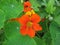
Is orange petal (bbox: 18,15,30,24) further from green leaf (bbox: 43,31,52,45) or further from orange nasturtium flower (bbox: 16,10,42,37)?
green leaf (bbox: 43,31,52,45)

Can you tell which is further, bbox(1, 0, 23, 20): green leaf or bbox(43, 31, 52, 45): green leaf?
bbox(43, 31, 52, 45): green leaf

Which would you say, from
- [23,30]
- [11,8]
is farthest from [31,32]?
[11,8]

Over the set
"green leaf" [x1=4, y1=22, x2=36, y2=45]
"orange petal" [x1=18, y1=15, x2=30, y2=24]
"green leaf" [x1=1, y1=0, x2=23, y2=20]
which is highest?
"green leaf" [x1=1, y1=0, x2=23, y2=20]

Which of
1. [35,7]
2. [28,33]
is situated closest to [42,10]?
[35,7]

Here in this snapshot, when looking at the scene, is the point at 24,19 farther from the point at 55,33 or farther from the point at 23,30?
the point at 55,33

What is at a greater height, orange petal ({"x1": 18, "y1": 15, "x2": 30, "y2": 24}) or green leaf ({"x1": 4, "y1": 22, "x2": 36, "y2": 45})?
orange petal ({"x1": 18, "y1": 15, "x2": 30, "y2": 24})

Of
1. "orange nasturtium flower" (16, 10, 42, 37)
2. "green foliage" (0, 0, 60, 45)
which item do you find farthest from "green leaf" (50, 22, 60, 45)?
"orange nasturtium flower" (16, 10, 42, 37)

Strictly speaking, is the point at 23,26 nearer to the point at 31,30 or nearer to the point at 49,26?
the point at 31,30
